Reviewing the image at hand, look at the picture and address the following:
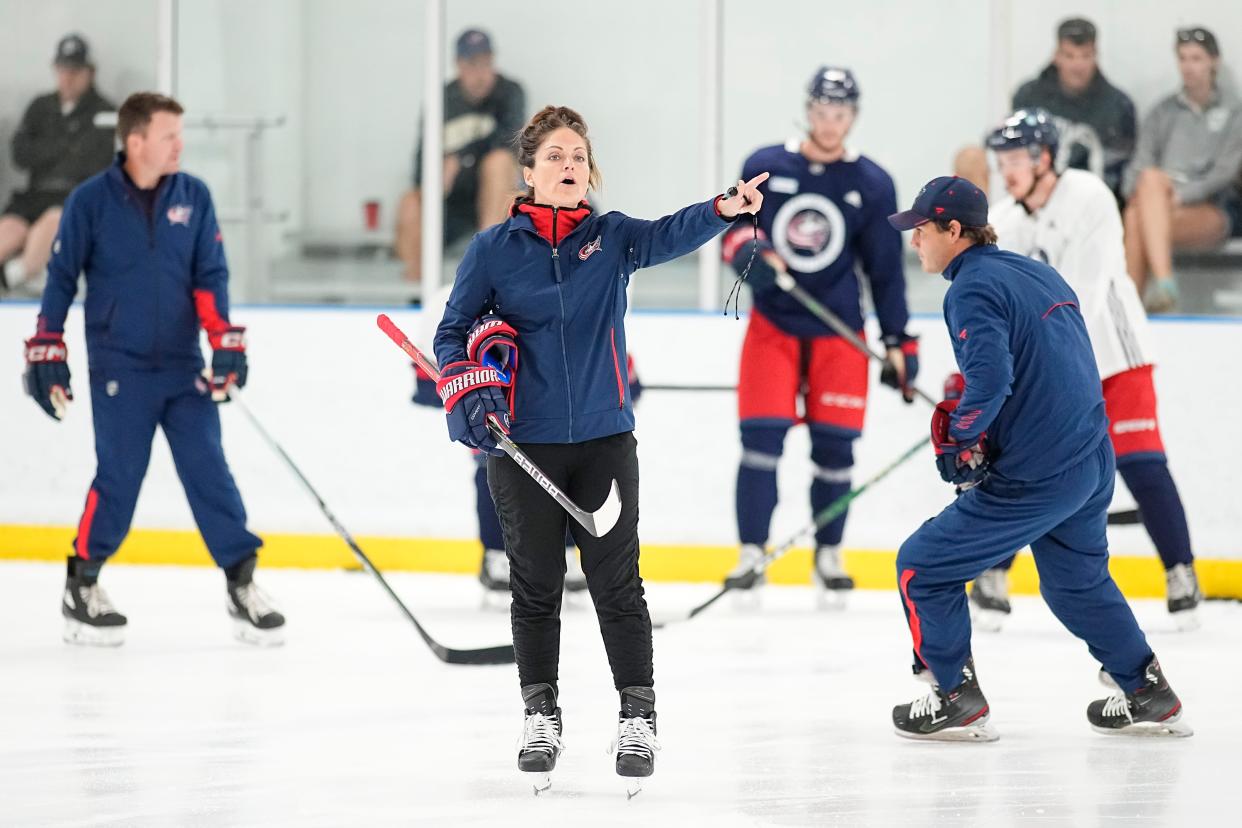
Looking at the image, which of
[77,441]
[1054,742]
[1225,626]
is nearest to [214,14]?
[77,441]

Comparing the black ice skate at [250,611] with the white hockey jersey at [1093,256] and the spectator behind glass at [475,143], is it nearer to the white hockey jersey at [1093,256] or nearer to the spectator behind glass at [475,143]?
the white hockey jersey at [1093,256]

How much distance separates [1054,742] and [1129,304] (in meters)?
1.65

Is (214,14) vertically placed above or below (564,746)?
above

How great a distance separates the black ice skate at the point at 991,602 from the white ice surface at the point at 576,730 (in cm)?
7

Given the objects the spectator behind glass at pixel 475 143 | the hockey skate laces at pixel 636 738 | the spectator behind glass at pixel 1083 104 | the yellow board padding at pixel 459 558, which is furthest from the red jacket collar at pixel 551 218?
the spectator behind glass at pixel 475 143

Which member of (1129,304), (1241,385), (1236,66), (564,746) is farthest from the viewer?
(1236,66)

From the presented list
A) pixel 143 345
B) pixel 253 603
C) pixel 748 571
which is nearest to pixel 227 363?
pixel 143 345

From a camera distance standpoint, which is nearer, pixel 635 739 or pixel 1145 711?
pixel 635 739

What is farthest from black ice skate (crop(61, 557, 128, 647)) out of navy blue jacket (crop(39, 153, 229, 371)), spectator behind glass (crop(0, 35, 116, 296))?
spectator behind glass (crop(0, 35, 116, 296))

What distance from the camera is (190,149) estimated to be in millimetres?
6605

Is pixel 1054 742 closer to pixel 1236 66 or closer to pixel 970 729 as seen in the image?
pixel 970 729

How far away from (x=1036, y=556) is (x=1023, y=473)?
22cm

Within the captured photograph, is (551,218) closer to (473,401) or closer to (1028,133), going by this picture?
(473,401)

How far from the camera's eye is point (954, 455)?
310 cm
